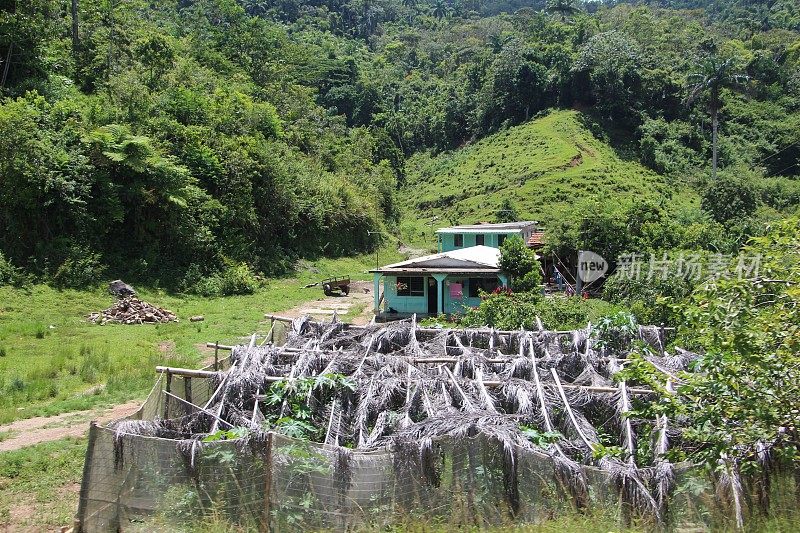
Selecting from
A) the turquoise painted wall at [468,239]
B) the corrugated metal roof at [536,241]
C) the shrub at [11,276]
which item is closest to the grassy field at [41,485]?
the shrub at [11,276]

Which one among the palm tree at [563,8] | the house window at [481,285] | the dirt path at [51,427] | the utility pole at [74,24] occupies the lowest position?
the dirt path at [51,427]

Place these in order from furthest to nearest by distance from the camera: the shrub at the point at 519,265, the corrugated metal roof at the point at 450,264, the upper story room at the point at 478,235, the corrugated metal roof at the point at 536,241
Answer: the upper story room at the point at 478,235 → the corrugated metal roof at the point at 536,241 → the corrugated metal roof at the point at 450,264 → the shrub at the point at 519,265

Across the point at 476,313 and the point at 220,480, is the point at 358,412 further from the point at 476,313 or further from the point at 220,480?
the point at 476,313

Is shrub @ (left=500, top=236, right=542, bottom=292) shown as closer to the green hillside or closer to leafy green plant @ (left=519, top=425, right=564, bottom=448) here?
leafy green plant @ (left=519, top=425, right=564, bottom=448)

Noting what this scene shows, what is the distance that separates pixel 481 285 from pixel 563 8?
81106 millimetres

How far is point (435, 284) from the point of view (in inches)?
982

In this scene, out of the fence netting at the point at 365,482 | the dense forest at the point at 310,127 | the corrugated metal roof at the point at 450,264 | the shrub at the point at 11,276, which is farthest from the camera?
the dense forest at the point at 310,127

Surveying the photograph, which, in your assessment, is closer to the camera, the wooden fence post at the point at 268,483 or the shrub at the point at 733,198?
the wooden fence post at the point at 268,483

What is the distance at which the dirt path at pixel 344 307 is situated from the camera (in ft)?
77.6

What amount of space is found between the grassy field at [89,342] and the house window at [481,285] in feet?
15.9

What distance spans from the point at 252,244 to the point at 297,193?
6.22 meters

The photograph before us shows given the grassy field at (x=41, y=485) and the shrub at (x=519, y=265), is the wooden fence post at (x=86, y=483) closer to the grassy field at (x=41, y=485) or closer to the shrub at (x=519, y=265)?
the grassy field at (x=41, y=485)

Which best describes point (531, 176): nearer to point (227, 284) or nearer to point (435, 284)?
point (435, 284)

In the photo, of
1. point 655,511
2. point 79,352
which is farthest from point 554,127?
point 655,511
